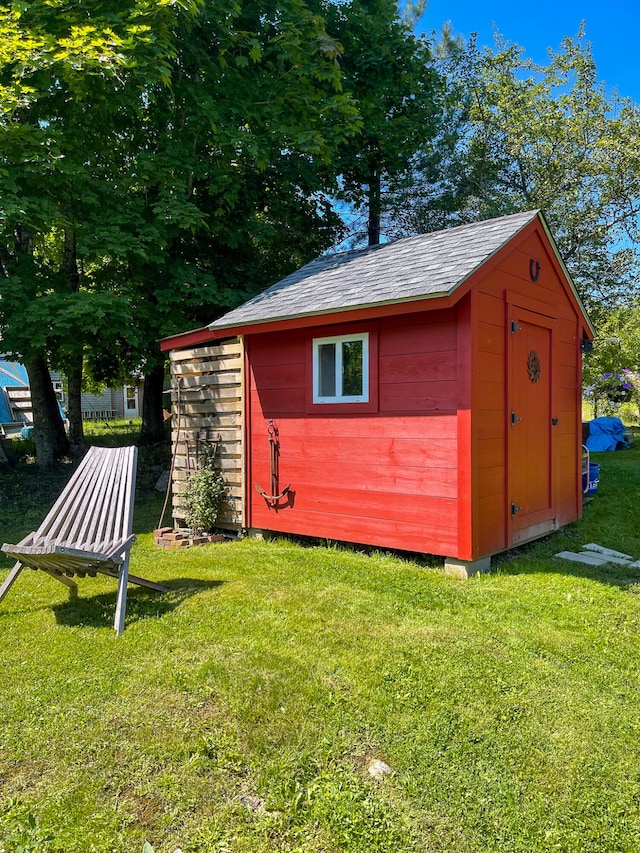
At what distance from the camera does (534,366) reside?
241 inches

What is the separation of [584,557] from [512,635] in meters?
2.42

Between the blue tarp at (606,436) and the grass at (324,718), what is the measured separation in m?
11.0

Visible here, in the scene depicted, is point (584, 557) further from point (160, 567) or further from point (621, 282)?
point (621, 282)

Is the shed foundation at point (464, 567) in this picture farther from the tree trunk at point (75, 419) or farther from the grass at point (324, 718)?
the tree trunk at point (75, 419)

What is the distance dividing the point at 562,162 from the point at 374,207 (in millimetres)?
5442

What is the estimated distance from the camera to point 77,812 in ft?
7.17

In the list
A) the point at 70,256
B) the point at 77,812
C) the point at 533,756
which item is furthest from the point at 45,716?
the point at 70,256

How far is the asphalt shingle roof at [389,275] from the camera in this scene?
502 centimetres

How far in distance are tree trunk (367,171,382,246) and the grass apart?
10.7 m

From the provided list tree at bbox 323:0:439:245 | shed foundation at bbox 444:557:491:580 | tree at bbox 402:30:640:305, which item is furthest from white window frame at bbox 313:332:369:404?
tree at bbox 402:30:640:305

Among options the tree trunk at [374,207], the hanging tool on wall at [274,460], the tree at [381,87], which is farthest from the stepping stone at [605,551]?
the tree at [381,87]

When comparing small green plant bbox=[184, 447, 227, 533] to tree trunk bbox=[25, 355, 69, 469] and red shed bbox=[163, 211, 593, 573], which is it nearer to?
red shed bbox=[163, 211, 593, 573]

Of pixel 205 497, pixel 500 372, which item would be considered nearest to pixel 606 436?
pixel 500 372

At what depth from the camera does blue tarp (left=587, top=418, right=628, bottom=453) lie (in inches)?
574
